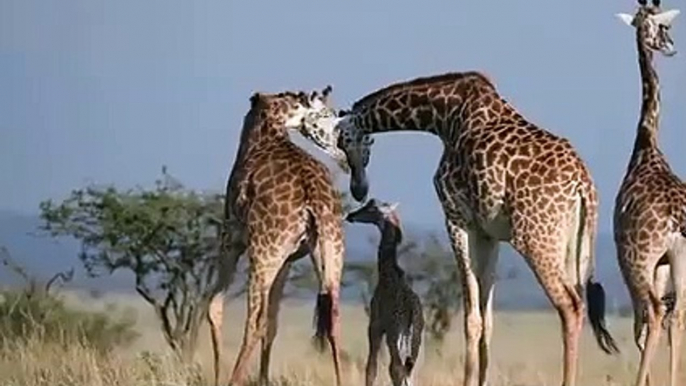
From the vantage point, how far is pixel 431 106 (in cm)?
1233

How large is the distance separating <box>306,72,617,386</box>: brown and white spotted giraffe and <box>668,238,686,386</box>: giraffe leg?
461 millimetres

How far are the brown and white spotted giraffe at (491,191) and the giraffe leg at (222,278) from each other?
3.40 feet

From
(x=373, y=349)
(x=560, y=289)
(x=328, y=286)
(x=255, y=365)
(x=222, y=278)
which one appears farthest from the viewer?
(x=255, y=365)

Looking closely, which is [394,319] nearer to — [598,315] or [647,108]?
[598,315]

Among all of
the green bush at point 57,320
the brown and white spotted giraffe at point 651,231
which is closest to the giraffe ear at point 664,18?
the brown and white spotted giraffe at point 651,231

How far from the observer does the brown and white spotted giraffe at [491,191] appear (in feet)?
37.0

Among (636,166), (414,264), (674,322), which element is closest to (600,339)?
(674,322)

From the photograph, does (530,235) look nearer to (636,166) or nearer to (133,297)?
(636,166)

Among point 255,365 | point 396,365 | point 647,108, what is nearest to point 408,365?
point 396,365

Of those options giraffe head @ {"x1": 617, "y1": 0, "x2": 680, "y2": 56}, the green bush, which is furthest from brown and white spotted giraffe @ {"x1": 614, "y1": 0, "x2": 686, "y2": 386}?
the green bush

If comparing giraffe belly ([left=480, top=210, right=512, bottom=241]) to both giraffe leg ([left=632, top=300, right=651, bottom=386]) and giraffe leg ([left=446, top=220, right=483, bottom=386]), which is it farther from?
giraffe leg ([left=632, top=300, right=651, bottom=386])

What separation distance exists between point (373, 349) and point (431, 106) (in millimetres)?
1805

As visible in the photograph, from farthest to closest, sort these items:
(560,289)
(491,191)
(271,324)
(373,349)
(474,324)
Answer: (271,324), (373,349), (474,324), (491,191), (560,289)

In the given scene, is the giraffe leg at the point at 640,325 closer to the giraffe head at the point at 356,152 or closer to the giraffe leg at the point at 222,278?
the giraffe head at the point at 356,152
